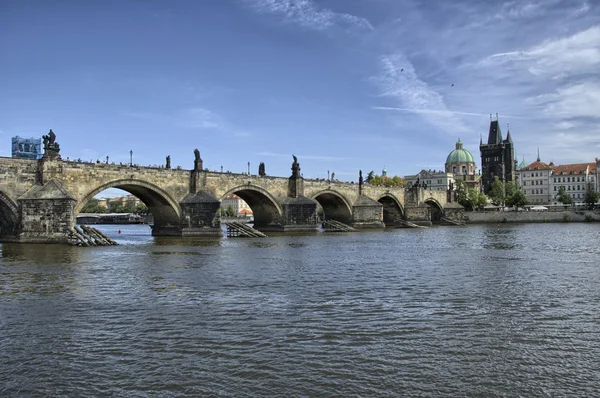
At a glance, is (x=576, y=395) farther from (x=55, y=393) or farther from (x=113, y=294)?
(x=113, y=294)

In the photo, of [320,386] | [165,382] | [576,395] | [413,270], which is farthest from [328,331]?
[413,270]

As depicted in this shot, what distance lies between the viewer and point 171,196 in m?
40.7

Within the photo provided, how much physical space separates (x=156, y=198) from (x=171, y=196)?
1.63 metres

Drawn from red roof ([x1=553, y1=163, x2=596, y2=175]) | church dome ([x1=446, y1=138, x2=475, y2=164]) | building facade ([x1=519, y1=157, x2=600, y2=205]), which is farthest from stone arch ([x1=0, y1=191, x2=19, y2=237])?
church dome ([x1=446, y1=138, x2=475, y2=164])

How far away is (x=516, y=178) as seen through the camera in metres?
141

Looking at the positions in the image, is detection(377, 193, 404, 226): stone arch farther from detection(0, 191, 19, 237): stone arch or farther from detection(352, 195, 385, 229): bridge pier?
detection(0, 191, 19, 237): stone arch

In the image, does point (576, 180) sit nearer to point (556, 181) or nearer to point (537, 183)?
point (556, 181)

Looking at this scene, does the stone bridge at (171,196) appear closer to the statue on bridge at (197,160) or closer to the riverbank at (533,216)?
the statue on bridge at (197,160)

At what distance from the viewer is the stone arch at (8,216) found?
30.2m

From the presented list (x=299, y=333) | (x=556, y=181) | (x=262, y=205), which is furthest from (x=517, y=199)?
(x=299, y=333)

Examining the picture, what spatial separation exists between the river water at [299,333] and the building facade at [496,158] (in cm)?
13384

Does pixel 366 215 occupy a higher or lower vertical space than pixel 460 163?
lower

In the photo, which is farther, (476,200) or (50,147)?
(476,200)

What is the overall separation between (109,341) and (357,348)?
4.30 metres
